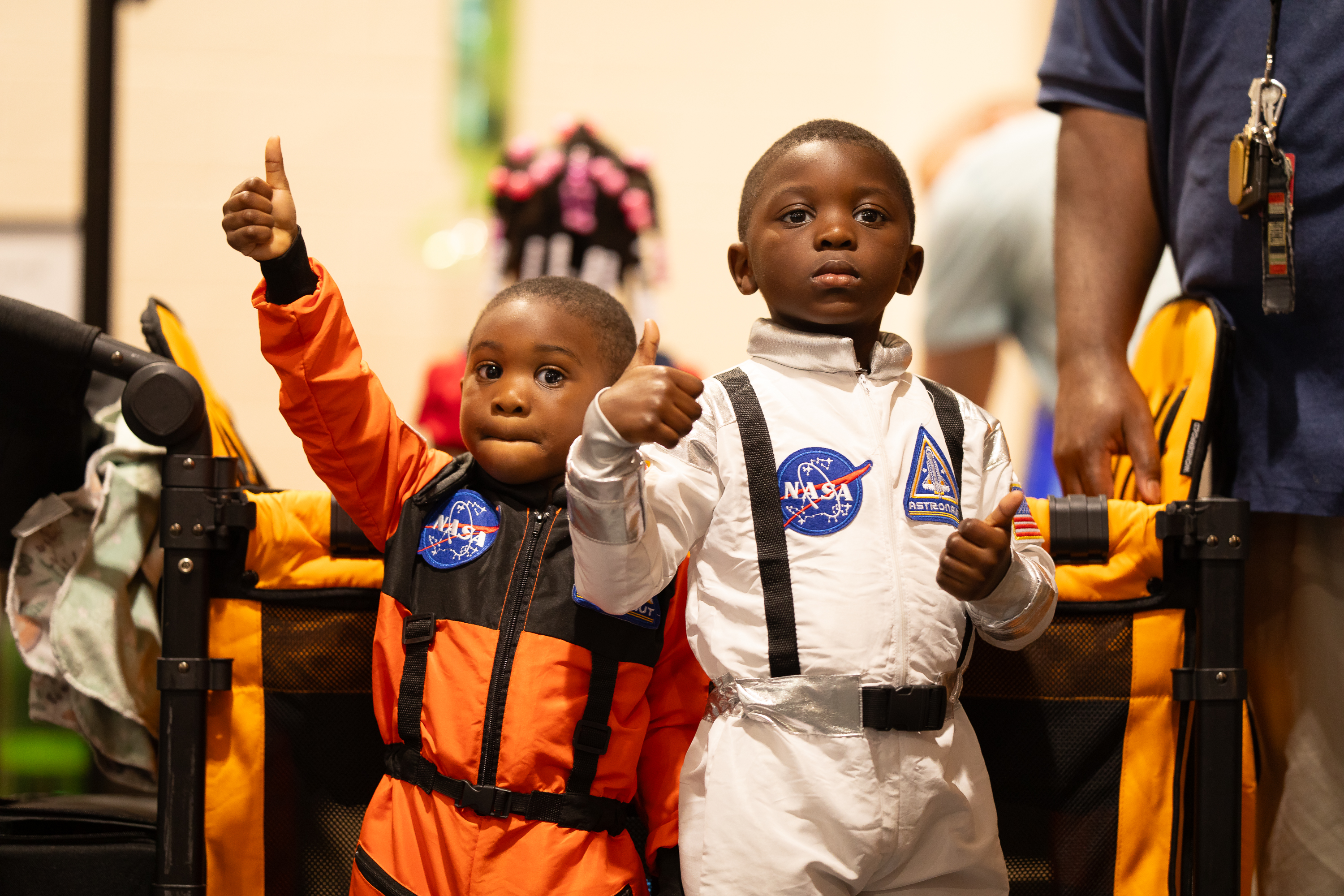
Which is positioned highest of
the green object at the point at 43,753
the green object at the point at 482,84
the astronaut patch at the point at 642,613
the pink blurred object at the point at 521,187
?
the green object at the point at 482,84

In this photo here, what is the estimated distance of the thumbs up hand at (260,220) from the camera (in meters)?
1.12

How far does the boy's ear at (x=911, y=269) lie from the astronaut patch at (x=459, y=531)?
0.54 metres

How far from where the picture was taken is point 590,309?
52.3 inches

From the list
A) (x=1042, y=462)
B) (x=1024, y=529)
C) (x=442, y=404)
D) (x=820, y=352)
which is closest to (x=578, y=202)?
(x=442, y=404)

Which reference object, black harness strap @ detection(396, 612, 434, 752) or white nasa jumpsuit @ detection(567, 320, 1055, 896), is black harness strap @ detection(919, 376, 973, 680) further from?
black harness strap @ detection(396, 612, 434, 752)

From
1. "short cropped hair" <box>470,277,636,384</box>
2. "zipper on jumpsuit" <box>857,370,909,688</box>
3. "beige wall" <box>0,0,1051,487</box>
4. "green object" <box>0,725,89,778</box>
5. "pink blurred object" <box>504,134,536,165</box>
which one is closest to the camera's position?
"zipper on jumpsuit" <box>857,370,909,688</box>

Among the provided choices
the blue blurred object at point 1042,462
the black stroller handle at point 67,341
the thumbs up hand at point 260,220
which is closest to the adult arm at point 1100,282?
the thumbs up hand at point 260,220

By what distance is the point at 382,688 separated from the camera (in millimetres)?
1229

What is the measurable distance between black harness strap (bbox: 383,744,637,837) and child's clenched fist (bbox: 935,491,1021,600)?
0.44 meters

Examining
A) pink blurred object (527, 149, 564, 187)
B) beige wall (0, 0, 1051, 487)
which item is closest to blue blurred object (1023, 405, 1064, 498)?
beige wall (0, 0, 1051, 487)

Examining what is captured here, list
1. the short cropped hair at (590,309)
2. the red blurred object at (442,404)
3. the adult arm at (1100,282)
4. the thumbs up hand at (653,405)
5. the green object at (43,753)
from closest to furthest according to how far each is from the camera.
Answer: the thumbs up hand at (653,405)
the short cropped hair at (590,309)
the adult arm at (1100,282)
the green object at (43,753)
the red blurred object at (442,404)

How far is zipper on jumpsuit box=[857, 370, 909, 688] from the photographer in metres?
1.06

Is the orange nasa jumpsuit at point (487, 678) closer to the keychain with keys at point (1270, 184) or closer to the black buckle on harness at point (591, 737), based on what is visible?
the black buckle on harness at point (591, 737)

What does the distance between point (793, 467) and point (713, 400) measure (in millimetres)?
113
